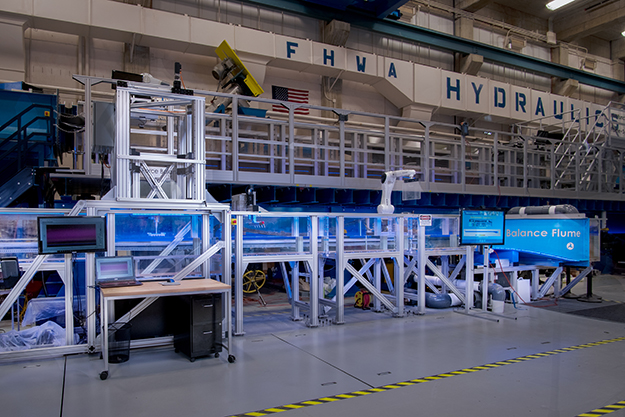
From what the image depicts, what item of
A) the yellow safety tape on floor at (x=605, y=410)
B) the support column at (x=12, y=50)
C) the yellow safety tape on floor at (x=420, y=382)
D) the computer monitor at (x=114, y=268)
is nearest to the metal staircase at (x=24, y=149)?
the computer monitor at (x=114, y=268)

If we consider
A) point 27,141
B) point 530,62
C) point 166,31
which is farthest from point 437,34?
point 27,141

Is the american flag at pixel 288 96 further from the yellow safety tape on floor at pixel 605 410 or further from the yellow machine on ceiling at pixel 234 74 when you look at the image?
the yellow safety tape on floor at pixel 605 410

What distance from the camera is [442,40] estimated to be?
1638 cm

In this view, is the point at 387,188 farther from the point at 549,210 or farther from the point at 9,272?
the point at 9,272

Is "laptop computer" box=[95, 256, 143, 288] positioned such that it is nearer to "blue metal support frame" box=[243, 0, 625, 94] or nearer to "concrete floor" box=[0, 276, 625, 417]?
"concrete floor" box=[0, 276, 625, 417]

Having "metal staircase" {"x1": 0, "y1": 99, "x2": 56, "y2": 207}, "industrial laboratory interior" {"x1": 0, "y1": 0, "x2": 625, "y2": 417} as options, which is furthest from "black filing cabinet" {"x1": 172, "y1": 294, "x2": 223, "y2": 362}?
"metal staircase" {"x1": 0, "y1": 99, "x2": 56, "y2": 207}

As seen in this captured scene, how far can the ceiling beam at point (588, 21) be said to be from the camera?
18.3 metres

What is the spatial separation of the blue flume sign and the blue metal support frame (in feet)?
26.3

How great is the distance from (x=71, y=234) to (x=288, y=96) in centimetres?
929

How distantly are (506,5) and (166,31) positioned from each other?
14734mm

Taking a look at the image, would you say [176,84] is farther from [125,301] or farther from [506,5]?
[506,5]

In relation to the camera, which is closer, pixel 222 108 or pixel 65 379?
pixel 65 379

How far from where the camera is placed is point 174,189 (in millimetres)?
7113

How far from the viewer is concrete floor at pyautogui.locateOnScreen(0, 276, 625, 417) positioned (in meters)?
4.44
